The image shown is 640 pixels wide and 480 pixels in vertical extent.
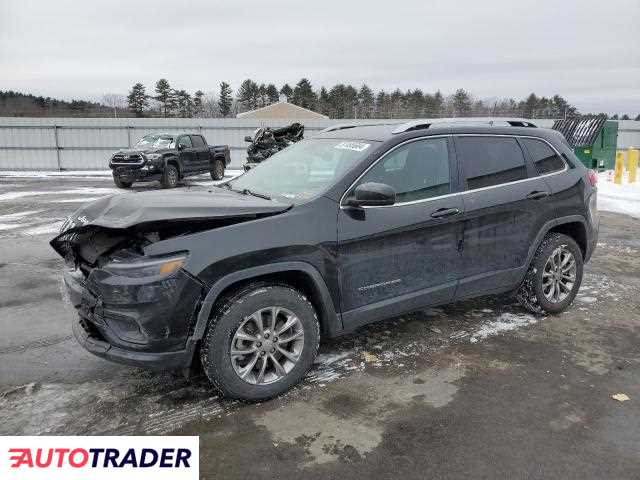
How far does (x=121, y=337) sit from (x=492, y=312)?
138 inches

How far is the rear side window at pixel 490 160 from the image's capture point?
4309mm

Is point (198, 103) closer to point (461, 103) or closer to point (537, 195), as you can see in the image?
point (461, 103)

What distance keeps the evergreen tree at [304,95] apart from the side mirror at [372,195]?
73.8 m

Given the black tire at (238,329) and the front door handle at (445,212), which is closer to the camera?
the black tire at (238,329)

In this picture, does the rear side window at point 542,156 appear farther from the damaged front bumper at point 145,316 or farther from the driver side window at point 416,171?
the damaged front bumper at point 145,316

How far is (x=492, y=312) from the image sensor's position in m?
5.10

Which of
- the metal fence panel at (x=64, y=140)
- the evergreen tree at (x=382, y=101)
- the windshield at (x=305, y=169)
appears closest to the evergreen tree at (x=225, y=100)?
the evergreen tree at (x=382, y=101)

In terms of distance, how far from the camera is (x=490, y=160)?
4.46 m

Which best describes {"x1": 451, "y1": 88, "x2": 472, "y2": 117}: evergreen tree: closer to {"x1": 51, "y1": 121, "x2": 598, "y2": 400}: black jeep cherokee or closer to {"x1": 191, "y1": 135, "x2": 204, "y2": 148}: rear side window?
{"x1": 191, "y1": 135, "x2": 204, "y2": 148}: rear side window

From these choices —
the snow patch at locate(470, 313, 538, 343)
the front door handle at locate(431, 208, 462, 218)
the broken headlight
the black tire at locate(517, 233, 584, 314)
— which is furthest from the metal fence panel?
the broken headlight

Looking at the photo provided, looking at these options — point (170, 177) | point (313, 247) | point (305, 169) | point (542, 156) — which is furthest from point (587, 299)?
point (170, 177)

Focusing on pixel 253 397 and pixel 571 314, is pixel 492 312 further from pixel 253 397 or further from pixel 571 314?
pixel 253 397

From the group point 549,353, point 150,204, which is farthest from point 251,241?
point 549,353

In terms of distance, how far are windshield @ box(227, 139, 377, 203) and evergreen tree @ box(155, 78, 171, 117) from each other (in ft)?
238
